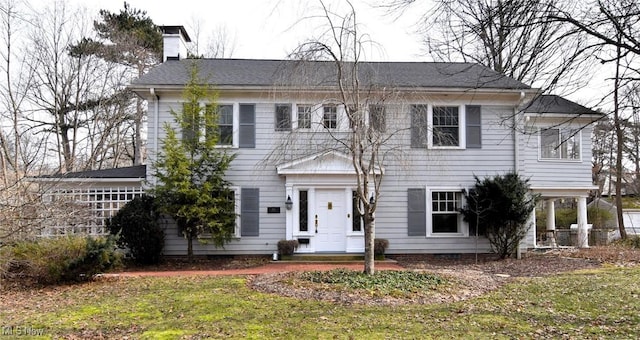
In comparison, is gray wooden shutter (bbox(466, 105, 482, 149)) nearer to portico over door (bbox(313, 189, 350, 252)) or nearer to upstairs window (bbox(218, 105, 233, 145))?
portico over door (bbox(313, 189, 350, 252))

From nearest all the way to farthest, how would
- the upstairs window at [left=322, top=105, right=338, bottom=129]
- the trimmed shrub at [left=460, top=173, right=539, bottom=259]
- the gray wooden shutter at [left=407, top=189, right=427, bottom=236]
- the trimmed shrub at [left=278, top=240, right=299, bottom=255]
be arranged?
the upstairs window at [left=322, top=105, right=338, bottom=129] → the trimmed shrub at [left=460, top=173, right=539, bottom=259] → the trimmed shrub at [left=278, top=240, right=299, bottom=255] → the gray wooden shutter at [left=407, top=189, right=427, bottom=236]

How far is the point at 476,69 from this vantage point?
1641 cm

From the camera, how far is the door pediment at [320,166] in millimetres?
13742

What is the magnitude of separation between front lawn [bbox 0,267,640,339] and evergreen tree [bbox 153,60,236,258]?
3.48 m

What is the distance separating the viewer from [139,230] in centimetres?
1247

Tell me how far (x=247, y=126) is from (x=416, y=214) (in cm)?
559

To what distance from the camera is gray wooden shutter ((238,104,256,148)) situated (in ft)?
45.9

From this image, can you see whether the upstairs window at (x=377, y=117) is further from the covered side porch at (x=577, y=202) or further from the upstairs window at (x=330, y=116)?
the covered side porch at (x=577, y=202)

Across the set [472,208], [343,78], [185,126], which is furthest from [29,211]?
[472,208]

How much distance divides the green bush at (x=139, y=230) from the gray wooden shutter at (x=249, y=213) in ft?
7.56

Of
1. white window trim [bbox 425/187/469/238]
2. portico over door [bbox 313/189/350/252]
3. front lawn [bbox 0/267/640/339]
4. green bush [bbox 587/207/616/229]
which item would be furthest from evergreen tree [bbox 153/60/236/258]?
green bush [bbox 587/207/616/229]

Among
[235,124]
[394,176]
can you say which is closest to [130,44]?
[235,124]

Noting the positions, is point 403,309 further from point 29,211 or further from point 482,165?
point 482,165

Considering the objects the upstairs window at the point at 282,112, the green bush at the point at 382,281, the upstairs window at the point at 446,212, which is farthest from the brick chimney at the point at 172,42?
the green bush at the point at 382,281
